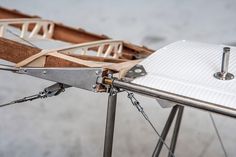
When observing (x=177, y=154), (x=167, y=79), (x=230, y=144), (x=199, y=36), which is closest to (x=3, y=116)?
(x=177, y=154)

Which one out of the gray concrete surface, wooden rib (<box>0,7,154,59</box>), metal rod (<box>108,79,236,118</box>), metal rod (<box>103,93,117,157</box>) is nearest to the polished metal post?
metal rod (<box>108,79,236,118</box>)

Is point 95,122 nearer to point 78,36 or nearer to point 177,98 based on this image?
point 78,36

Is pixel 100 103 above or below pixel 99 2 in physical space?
below

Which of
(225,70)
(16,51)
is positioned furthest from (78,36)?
(225,70)

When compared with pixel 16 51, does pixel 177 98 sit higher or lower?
lower

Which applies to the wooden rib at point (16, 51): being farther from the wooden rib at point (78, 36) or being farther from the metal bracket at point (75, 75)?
the wooden rib at point (78, 36)

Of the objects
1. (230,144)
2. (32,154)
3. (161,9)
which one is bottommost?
(32,154)

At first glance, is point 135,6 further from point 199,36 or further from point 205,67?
point 205,67
